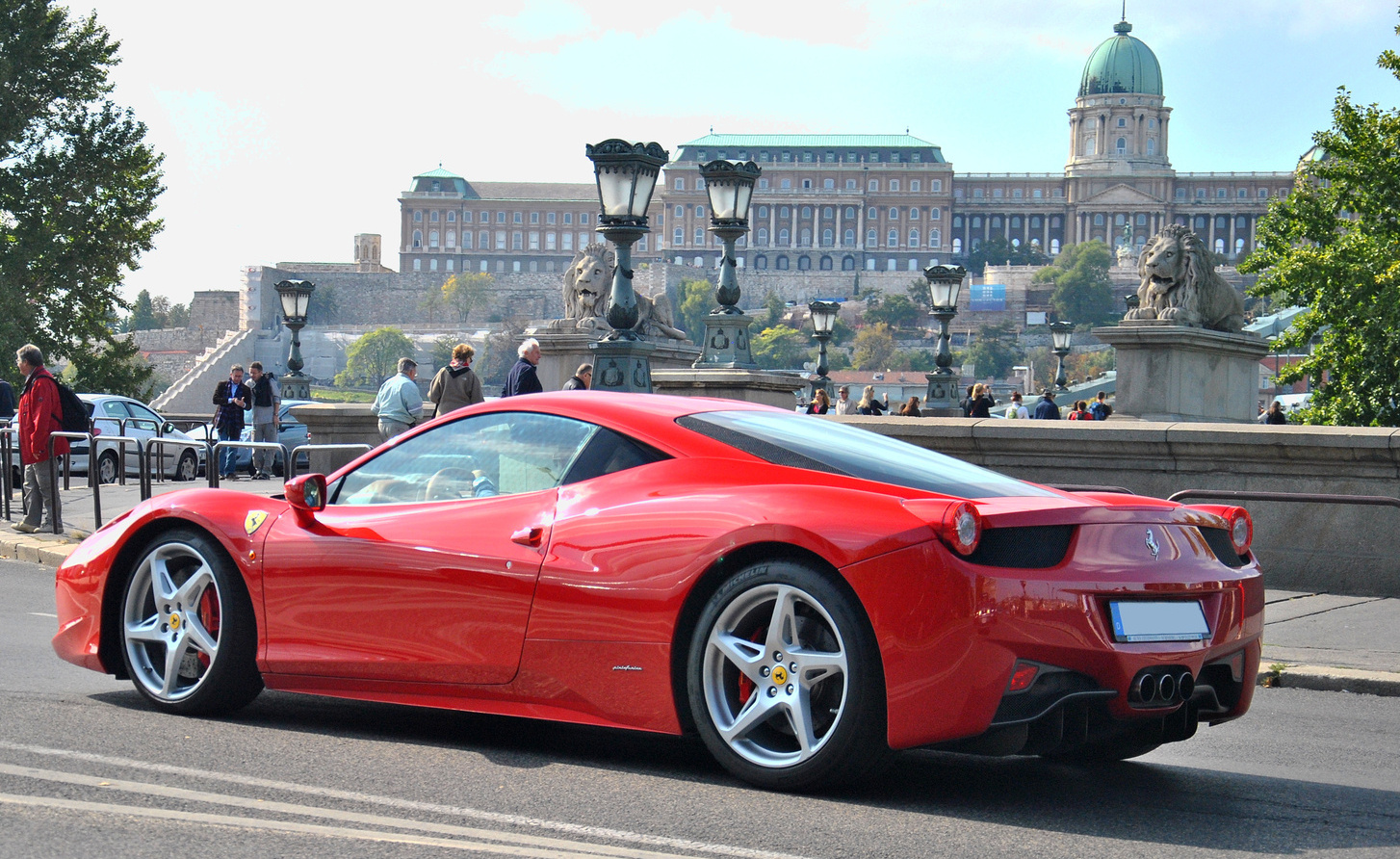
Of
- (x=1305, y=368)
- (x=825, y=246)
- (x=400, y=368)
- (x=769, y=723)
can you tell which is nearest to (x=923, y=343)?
(x=825, y=246)

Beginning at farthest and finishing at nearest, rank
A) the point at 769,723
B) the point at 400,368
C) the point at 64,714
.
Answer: the point at 400,368, the point at 64,714, the point at 769,723

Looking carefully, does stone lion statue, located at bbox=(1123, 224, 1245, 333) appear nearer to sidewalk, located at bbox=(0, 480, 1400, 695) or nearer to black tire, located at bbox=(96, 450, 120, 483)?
sidewalk, located at bbox=(0, 480, 1400, 695)

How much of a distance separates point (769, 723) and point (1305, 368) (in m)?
22.7

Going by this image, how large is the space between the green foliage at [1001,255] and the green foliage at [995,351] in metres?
14.1

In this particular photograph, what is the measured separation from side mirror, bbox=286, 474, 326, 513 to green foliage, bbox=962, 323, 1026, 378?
154837 mm

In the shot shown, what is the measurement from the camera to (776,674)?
170 inches

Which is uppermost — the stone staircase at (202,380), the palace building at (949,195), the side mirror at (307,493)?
the palace building at (949,195)

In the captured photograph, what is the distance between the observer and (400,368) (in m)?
15.4

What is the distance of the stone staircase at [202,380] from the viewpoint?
11588 centimetres

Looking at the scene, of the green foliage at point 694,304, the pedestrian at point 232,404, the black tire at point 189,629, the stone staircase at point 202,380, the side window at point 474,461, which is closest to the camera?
the side window at point 474,461

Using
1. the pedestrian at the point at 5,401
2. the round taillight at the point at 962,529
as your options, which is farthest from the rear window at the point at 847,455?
the pedestrian at the point at 5,401

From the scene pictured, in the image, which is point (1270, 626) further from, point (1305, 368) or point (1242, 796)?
point (1305, 368)

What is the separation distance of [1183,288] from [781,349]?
139026 millimetres

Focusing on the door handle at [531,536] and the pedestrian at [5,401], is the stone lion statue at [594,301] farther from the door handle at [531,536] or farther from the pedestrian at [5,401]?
the door handle at [531,536]
